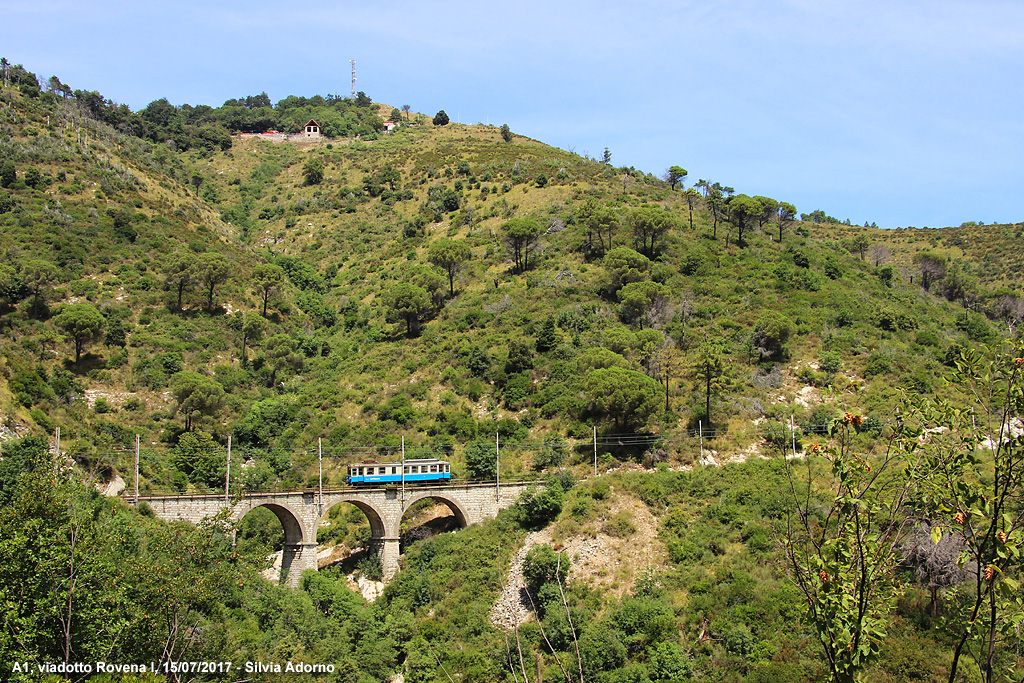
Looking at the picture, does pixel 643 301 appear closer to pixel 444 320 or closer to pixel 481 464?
pixel 444 320

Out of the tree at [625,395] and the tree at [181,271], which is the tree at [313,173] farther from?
the tree at [625,395]

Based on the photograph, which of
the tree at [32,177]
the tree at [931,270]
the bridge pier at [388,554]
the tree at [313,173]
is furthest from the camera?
the tree at [313,173]

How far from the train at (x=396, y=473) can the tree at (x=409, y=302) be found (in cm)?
2075

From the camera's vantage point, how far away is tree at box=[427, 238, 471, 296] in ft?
198

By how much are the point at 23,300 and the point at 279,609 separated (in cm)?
3119

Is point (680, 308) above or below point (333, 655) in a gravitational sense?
above

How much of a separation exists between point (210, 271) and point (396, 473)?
95.7ft

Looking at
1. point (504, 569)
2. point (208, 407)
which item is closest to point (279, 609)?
point (504, 569)

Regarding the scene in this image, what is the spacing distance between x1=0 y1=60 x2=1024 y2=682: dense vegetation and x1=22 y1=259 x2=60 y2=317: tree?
0.26 meters

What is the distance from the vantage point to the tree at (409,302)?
55000mm

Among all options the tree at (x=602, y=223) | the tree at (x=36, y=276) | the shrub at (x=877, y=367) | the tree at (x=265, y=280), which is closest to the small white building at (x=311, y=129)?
the tree at (x=265, y=280)

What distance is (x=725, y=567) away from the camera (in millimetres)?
27500

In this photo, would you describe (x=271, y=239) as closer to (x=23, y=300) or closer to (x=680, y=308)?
(x=23, y=300)

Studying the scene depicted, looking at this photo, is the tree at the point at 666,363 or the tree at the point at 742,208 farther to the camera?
the tree at the point at 742,208
